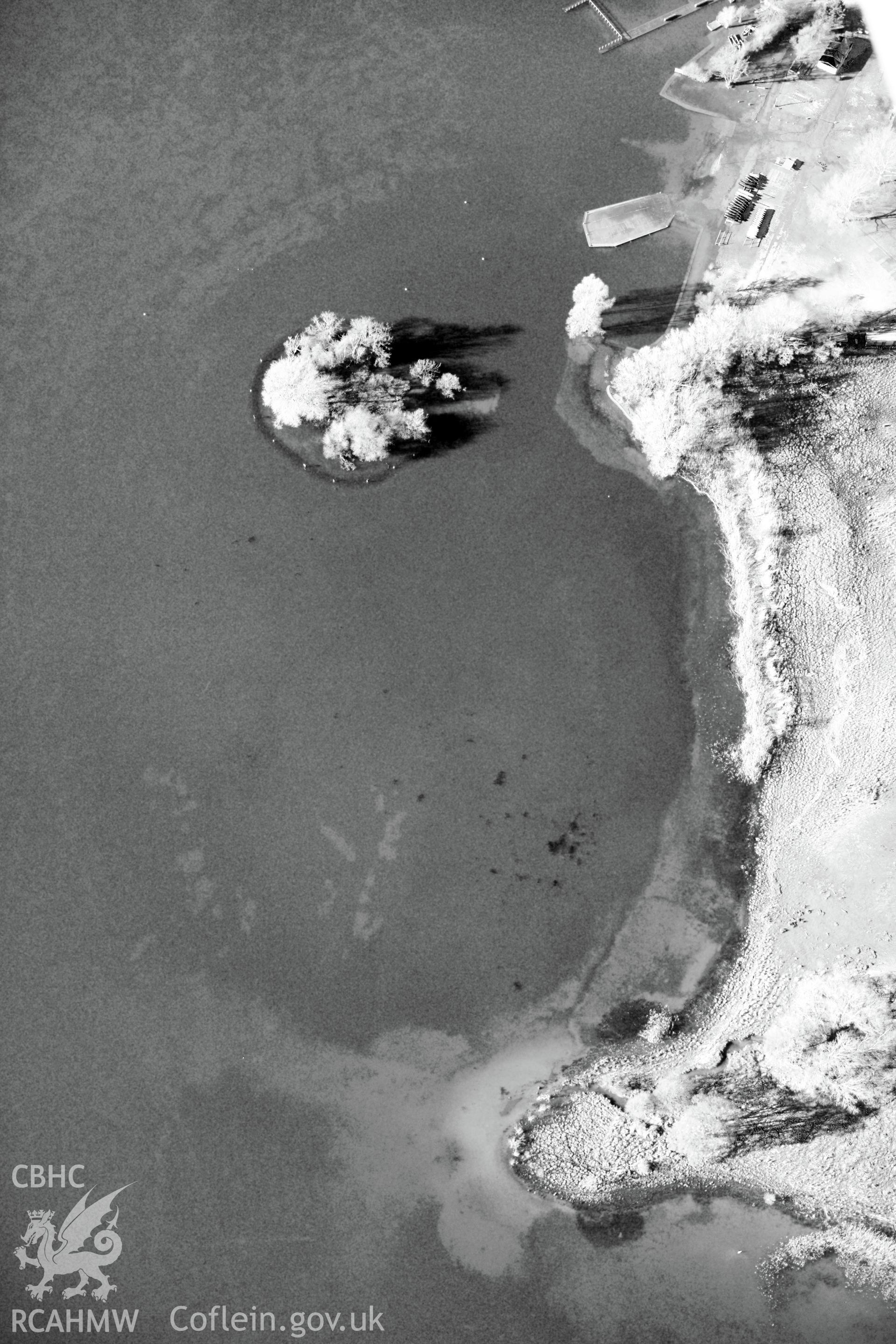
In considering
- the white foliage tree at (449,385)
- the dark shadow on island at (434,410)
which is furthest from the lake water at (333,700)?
the white foliage tree at (449,385)

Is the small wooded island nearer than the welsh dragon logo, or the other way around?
the welsh dragon logo

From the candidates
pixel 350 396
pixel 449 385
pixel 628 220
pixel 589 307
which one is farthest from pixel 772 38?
pixel 350 396

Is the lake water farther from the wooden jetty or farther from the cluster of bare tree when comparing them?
the cluster of bare tree

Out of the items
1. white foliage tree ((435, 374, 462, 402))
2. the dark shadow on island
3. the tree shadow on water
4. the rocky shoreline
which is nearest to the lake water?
the dark shadow on island


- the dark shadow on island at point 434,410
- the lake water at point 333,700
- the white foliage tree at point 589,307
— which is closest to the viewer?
the lake water at point 333,700

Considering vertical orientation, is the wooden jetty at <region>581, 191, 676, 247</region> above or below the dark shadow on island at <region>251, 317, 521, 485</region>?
above

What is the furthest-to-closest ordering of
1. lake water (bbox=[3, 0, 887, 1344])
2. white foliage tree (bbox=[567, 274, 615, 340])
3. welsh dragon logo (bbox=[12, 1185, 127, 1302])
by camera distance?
white foliage tree (bbox=[567, 274, 615, 340])
welsh dragon logo (bbox=[12, 1185, 127, 1302])
lake water (bbox=[3, 0, 887, 1344])

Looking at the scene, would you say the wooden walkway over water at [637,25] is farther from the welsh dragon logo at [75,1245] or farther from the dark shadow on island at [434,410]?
the welsh dragon logo at [75,1245]
